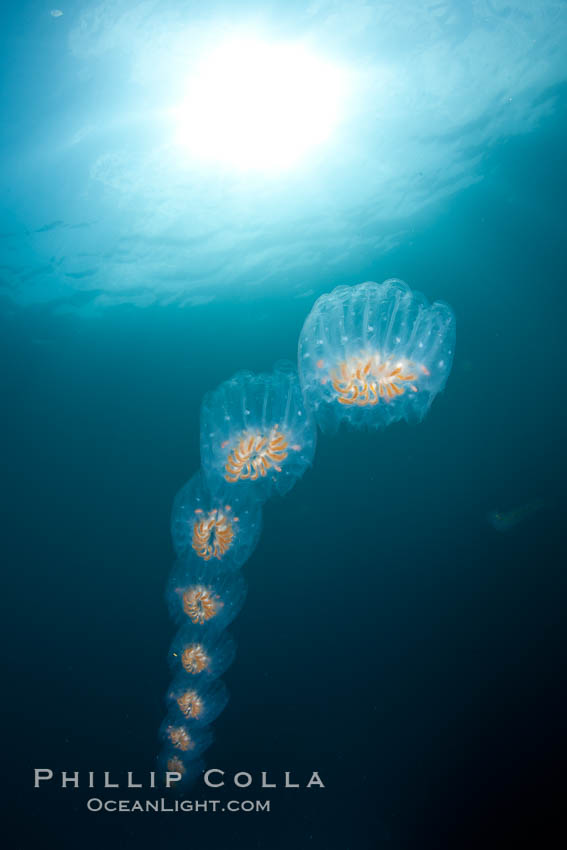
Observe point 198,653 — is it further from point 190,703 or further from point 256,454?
point 256,454

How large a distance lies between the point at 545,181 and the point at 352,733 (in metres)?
18.0

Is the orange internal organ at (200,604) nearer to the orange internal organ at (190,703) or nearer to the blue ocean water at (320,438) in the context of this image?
the orange internal organ at (190,703)

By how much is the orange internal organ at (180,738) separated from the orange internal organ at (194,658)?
2.63 metres

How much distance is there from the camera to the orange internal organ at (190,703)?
10844 millimetres

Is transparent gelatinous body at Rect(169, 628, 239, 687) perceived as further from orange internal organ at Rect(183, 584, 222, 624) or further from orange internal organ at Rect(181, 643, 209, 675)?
orange internal organ at Rect(183, 584, 222, 624)

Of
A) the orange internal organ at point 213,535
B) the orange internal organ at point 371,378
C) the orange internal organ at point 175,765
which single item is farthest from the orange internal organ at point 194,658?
the orange internal organ at point 371,378

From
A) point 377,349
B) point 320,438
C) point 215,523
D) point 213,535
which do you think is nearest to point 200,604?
point 213,535

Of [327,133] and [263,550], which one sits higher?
[327,133]

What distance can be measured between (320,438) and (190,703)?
356 inches

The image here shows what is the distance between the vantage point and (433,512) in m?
17.3

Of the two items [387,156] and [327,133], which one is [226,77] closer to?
[327,133]

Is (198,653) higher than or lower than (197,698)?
higher

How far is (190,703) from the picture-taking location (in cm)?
1092

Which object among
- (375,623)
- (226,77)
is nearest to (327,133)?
(226,77)
